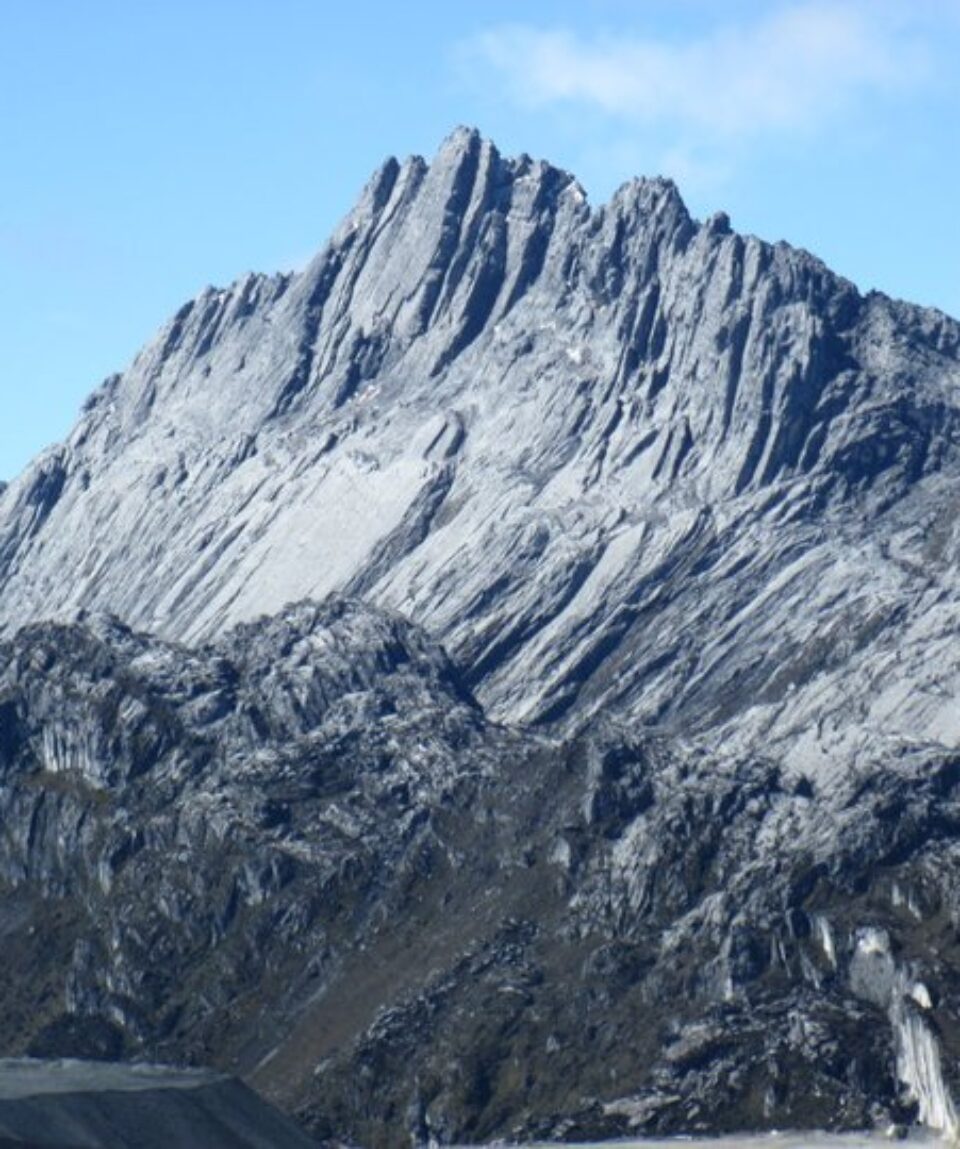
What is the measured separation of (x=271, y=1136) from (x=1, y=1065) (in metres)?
18.5

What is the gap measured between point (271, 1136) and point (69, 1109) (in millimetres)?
18319

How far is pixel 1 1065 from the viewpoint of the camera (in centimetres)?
19025

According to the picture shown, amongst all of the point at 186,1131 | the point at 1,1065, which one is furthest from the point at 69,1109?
the point at 1,1065

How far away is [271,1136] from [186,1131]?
9172 millimetres

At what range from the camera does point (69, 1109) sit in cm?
16788

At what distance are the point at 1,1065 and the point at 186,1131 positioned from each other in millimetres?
19856

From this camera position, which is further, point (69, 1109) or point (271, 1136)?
point (271, 1136)

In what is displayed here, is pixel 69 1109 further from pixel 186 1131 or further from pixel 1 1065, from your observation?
pixel 1 1065

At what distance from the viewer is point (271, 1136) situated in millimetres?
182875

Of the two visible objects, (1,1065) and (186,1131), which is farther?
(1,1065)

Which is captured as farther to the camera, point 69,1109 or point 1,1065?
point 1,1065
